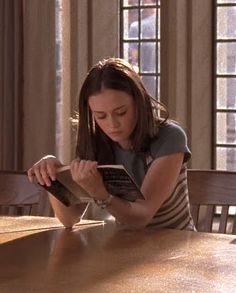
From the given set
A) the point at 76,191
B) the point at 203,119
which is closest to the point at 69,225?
the point at 76,191

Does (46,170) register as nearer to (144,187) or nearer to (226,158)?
(144,187)

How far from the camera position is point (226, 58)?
544 centimetres

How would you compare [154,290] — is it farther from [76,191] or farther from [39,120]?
[39,120]

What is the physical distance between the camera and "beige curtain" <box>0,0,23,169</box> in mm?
5492

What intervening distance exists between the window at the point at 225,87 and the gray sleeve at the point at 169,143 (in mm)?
2093

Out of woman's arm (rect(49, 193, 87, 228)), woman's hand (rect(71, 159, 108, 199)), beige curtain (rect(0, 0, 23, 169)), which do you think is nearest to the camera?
woman's hand (rect(71, 159, 108, 199))

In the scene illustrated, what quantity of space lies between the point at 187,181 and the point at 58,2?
229 centimetres

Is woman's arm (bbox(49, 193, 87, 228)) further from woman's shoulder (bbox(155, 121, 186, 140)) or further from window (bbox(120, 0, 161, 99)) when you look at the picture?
window (bbox(120, 0, 161, 99))

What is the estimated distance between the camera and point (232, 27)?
540 centimetres

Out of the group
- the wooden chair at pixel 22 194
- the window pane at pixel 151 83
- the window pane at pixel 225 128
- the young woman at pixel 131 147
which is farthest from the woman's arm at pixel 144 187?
the window pane at pixel 151 83

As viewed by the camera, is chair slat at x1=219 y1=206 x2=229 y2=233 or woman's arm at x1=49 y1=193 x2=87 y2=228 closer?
woman's arm at x1=49 y1=193 x2=87 y2=228

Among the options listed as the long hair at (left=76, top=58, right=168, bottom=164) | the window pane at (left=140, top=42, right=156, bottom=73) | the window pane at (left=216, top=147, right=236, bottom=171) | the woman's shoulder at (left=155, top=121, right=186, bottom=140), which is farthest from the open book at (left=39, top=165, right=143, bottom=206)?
the window pane at (left=140, top=42, right=156, bottom=73)

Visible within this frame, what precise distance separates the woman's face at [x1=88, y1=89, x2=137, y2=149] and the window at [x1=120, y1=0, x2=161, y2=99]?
7.38 feet

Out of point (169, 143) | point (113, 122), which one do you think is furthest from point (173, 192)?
point (113, 122)
